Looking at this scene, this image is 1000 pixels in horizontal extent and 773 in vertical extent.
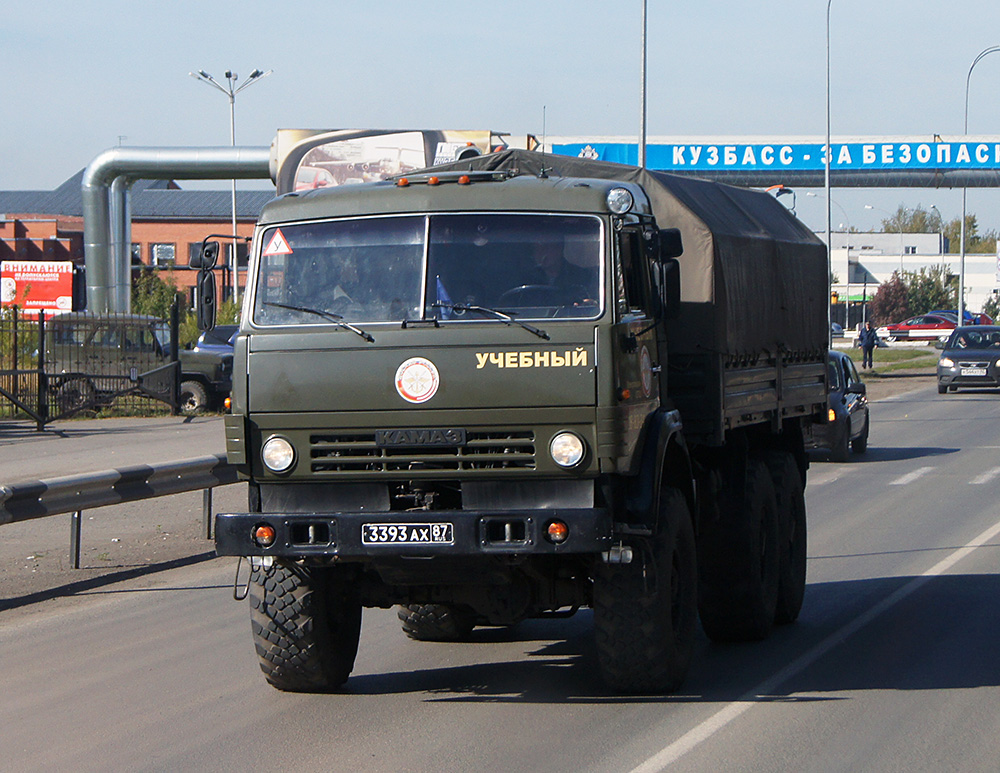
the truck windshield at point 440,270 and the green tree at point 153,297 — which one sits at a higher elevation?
the green tree at point 153,297

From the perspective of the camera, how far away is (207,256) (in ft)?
24.5

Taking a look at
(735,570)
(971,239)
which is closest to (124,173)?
(735,570)

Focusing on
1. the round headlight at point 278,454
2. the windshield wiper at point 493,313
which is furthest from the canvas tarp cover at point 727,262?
the round headlight at point 278,454

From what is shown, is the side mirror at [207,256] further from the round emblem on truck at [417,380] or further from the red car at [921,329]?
the red car at [921,329]

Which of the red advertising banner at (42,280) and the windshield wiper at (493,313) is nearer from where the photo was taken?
the windshield wiper at (493,313)

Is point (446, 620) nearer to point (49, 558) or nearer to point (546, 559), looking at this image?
point (546, 559)

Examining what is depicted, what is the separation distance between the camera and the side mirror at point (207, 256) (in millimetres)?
7371

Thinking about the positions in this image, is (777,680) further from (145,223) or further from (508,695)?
(145,223)

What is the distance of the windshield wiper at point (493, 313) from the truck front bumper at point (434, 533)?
79cm

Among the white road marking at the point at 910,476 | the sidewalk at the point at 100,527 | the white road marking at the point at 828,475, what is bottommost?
the white road marking at the point at 828,475

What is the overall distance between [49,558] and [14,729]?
215 inches

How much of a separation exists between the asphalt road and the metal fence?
635 inches

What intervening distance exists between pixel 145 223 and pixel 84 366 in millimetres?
64063

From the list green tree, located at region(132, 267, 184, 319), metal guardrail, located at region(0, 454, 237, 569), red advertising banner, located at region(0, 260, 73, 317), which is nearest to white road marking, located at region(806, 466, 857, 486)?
metal guardrail, located at region(0, 454, 237, 569)
